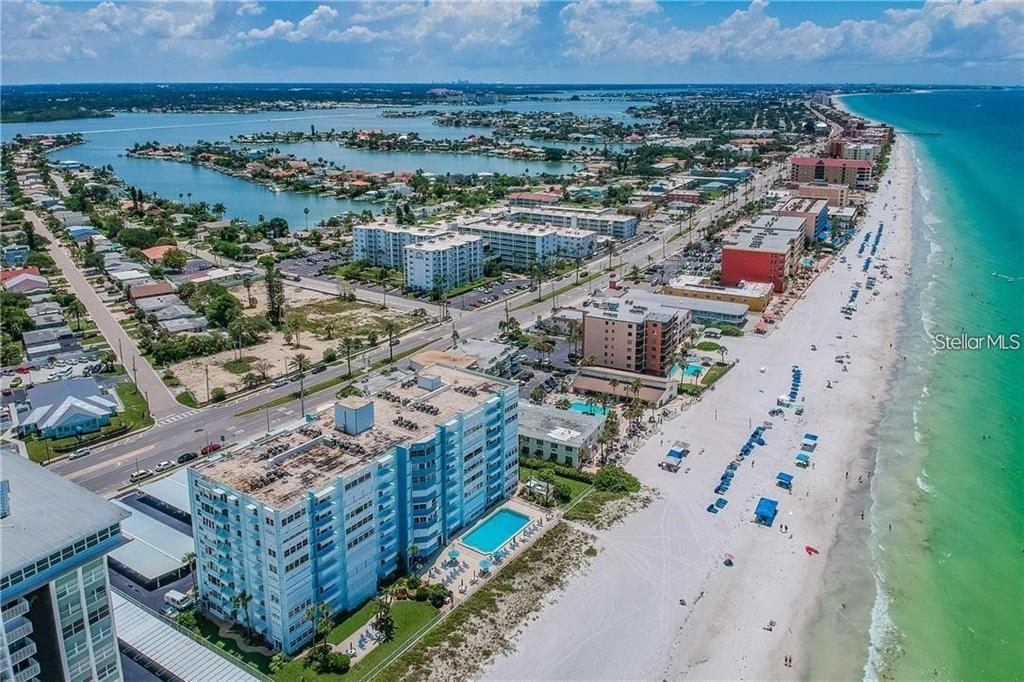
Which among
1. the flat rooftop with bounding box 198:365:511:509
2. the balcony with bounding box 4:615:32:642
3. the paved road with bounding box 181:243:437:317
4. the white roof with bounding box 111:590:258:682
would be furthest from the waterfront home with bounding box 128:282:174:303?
the balcony with bounding box 4:615:32:642

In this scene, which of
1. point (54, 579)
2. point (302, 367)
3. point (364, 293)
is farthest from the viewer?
point (364, 293)

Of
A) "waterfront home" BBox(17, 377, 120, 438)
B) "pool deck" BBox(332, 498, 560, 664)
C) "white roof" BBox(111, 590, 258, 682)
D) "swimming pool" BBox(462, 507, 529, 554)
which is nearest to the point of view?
"white roof" BBox(111, 590, 258, 682)

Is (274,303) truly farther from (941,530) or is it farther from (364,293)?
(941,530)

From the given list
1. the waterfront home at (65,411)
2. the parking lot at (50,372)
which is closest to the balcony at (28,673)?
the waterfront home at (65,411)

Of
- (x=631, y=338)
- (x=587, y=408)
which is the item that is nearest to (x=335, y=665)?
(x=587, y=408)

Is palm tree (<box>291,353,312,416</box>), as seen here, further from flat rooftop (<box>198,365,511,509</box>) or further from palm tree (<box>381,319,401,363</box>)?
flat rooftop (<box>198,365,511,509</box>)

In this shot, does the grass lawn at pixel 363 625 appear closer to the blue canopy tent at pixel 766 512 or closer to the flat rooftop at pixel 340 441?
the flat rooftop at pixel 340 441

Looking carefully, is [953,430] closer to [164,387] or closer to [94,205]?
[164,387]
